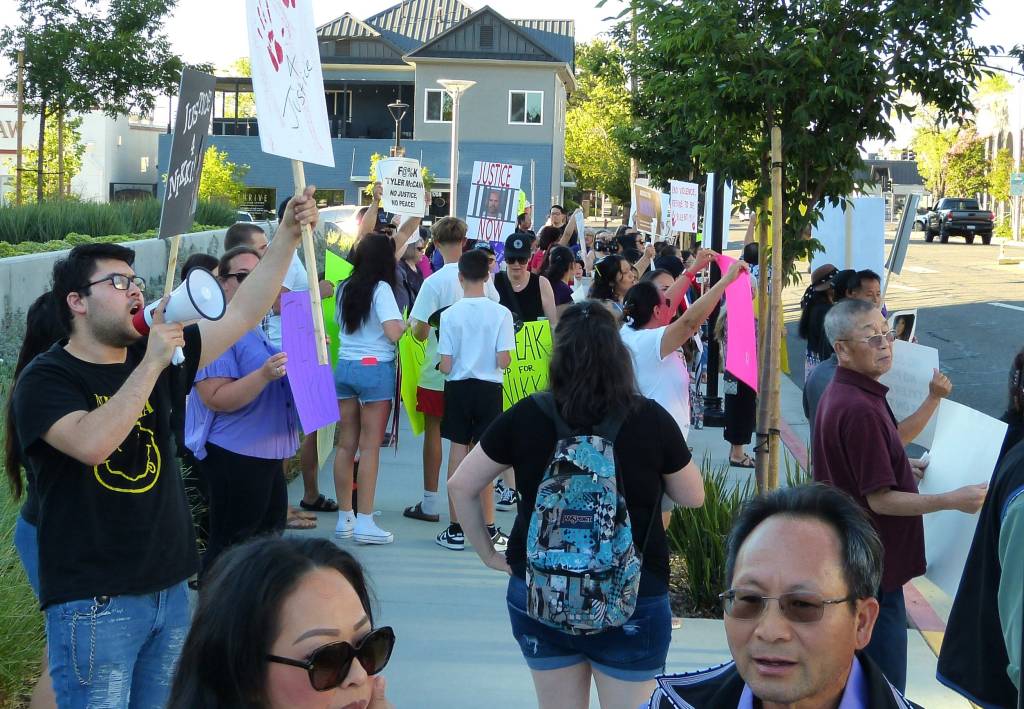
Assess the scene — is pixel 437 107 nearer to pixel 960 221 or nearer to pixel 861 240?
pixel 960 221

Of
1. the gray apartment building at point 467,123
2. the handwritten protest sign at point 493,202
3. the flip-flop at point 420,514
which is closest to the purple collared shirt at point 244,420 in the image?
the flip-flop at point 420,514

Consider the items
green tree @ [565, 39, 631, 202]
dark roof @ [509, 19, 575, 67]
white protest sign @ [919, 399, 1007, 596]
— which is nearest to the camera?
white protest sign @ [919, 399, 1007, 596]

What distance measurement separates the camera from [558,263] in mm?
10250

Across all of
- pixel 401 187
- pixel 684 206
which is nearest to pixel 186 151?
pixel 401 187

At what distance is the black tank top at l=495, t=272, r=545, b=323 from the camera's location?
9.48 m

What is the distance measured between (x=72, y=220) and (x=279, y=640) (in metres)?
13.3

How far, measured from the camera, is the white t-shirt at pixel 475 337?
748 centimetres

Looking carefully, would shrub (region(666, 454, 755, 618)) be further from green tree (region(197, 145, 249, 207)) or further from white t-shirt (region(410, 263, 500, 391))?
green tree (region(197, 145, 249, 207))

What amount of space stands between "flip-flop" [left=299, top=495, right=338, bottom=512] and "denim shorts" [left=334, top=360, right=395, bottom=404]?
Answer: 103cm

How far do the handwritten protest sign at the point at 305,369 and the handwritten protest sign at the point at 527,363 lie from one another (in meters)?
1.75

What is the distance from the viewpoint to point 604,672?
3.77 meters

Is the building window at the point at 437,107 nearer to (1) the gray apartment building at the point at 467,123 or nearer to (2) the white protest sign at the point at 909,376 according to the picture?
(1) the gray apartment building at the point at 467,123

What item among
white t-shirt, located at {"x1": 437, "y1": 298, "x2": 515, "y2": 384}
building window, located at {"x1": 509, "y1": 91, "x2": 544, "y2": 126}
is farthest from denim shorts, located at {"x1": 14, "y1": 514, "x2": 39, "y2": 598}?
building window, located at {"x1": 509, "y1": 91, "x2": 544, "y2": 126}

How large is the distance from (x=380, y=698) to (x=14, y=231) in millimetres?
12271
